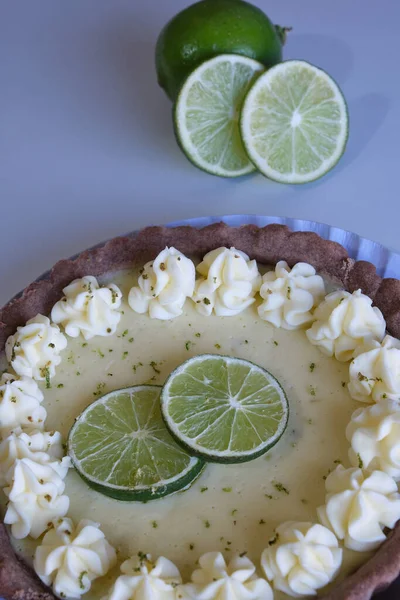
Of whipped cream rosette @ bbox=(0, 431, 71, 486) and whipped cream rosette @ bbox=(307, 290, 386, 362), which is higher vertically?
whipped cream rosette @ bbox=(307, 290, 386, 362)

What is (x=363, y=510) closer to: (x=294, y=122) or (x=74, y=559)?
(x=74, y=559)

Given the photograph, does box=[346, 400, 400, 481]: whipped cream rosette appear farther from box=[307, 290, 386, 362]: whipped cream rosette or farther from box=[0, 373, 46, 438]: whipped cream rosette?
box=[0, 373, 46, 438]: whipped cream rosette

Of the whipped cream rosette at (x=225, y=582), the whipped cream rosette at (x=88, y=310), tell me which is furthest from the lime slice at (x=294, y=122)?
the whipped cream rosette at (x=225, y=582)

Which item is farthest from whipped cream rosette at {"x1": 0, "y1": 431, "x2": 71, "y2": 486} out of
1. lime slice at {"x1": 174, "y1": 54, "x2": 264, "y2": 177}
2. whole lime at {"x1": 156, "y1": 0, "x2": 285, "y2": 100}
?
whole lime at {"x1": 156, "y1": 0, "x2": 285, "y2": 100}

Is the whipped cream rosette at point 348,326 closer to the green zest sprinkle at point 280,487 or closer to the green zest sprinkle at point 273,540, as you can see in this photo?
the green zest sprinkle at point 280,487

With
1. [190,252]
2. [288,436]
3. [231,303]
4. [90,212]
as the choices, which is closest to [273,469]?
[288,436]

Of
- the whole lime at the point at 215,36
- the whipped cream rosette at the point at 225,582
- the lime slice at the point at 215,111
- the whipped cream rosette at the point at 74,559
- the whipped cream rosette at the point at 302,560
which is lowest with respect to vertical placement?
the whipped cream rosette at the point at 74,559
